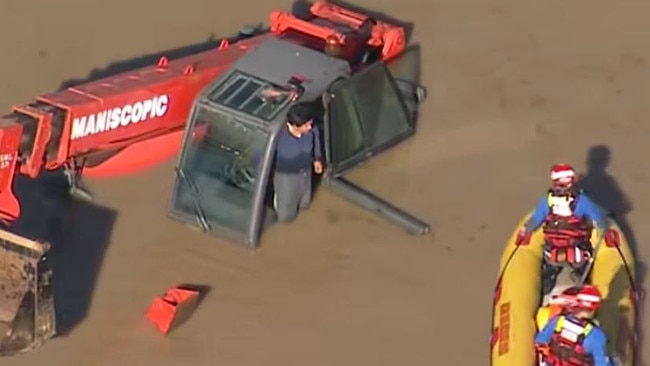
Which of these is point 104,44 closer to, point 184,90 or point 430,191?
point 184,90

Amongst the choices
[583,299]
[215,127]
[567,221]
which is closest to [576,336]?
[583,299]

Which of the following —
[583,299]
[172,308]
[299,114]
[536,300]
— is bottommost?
[172,308]

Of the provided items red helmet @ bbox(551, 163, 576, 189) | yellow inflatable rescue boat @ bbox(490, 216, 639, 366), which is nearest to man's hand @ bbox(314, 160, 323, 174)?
yellow inflatable rescue boat @ bbox(490, 216, 639, 366)

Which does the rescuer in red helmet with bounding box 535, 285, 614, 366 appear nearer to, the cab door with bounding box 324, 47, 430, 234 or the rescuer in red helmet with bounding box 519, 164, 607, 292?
the rescuer in red helmet with bounding box 519, 164, 607, 292

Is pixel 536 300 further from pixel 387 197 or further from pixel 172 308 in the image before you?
pixel 172 308

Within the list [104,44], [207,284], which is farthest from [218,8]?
[207,284]

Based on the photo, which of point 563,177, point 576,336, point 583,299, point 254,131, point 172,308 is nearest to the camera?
point 576,336

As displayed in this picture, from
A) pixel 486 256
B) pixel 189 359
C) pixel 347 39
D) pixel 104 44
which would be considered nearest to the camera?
pixel 189 359
